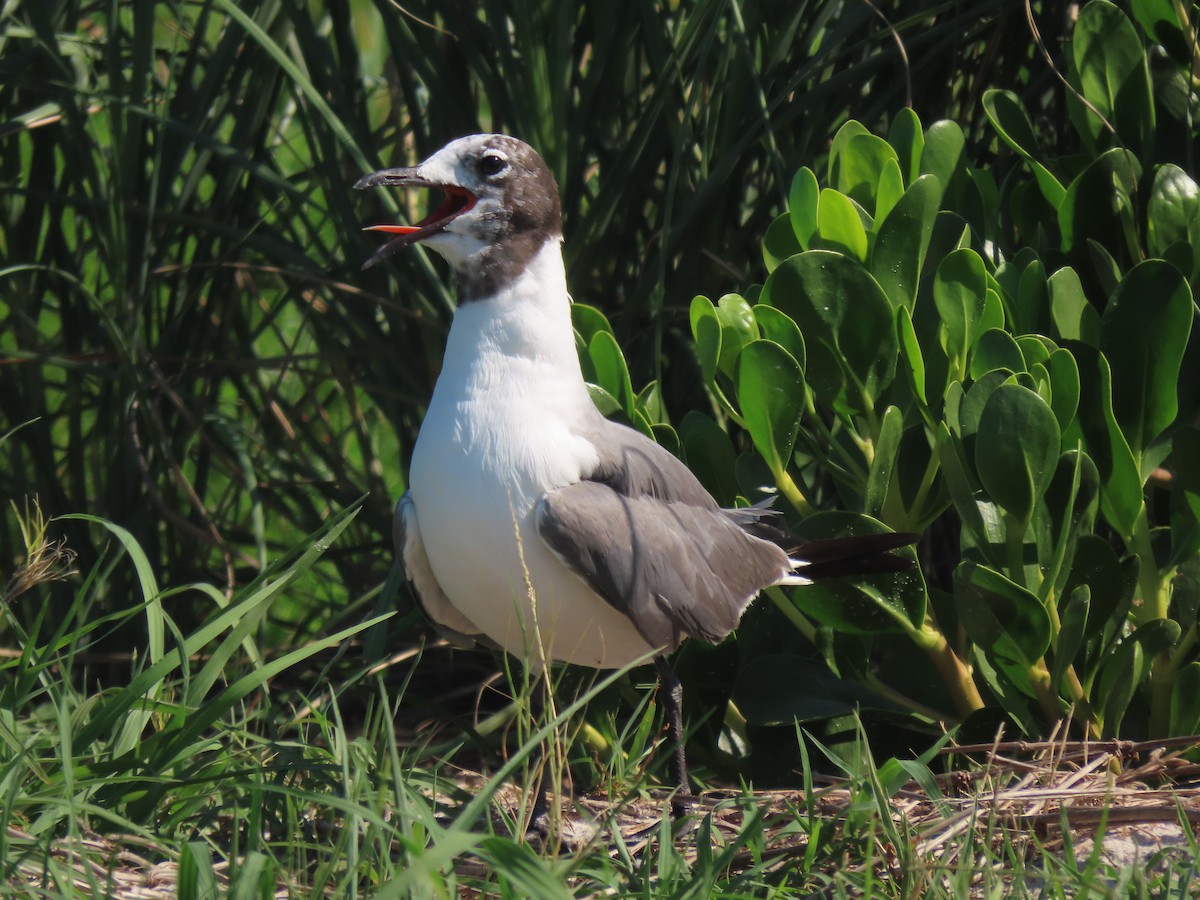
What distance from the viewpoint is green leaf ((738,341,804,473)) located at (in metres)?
2.63

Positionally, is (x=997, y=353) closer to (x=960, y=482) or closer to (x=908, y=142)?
(x=960, y=482)

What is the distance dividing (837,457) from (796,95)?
0.96 meters

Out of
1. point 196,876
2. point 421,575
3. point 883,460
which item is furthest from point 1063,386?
point 196,876

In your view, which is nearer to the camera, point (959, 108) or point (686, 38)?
point (686, 38)

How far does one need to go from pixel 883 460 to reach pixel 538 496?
2.28 ft

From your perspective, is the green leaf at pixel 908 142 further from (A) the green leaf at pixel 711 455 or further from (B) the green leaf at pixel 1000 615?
(B) the green leaf at pixel 1000 615

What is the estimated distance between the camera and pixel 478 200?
9.25 feet

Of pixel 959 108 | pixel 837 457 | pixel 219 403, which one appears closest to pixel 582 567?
pixel 837 457

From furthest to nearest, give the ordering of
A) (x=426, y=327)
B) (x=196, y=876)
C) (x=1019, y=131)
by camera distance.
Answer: (x=426, y=327), (x=1019, y=131), (x=196, y=876)

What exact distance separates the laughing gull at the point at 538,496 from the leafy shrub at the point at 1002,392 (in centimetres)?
19

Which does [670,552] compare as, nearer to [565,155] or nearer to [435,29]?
[565,155]

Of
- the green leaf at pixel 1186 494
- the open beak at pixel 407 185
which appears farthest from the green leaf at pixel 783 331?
the green leaf at pixel 1186 494

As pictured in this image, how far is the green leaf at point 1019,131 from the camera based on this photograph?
9.57 ft

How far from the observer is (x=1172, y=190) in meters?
2.76
